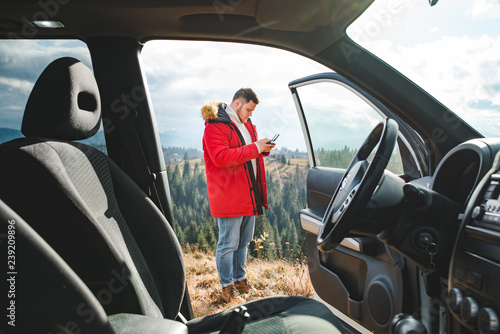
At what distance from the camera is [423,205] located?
114 centimetres

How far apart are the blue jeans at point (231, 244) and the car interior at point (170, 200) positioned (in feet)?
2.72

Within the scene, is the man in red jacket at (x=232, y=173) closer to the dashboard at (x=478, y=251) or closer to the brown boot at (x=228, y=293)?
the brown boot at (x=228, y=293)

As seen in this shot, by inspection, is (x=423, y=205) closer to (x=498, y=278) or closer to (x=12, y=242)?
(x=498, y=278)

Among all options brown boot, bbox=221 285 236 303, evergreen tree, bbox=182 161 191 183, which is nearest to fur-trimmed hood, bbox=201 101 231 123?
brown boot, bbox=221 285 236 303

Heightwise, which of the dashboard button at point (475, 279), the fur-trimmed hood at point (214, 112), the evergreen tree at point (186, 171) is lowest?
the evergreen tree at point (186, 171)

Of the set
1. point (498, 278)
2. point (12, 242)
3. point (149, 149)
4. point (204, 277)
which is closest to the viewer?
point (12, 242)

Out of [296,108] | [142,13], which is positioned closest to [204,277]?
[296,108]

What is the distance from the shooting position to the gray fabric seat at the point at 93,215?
1.01m

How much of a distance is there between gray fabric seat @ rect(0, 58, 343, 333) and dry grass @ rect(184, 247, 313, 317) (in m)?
1.62

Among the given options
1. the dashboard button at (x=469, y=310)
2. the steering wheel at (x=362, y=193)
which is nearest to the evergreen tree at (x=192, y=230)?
the steering wheel at (x=362, y=193)

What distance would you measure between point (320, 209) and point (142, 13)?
1331 millimetres

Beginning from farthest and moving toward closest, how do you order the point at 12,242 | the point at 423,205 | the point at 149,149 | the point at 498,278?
the point at 149,149 → the point at 423,205 → the point at 498,278 → the point at 12,242

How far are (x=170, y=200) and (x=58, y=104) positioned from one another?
2.78 ft

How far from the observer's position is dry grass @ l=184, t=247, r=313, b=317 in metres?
2.99
